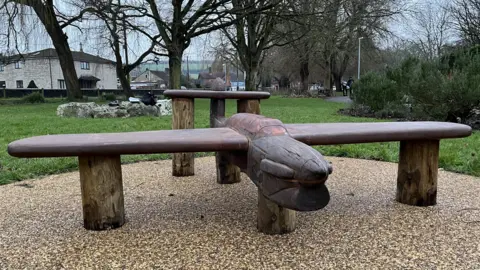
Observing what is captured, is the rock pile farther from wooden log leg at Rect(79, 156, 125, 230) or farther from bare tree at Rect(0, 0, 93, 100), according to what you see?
wooden log leg at Rect(79, 156, 125, 230)

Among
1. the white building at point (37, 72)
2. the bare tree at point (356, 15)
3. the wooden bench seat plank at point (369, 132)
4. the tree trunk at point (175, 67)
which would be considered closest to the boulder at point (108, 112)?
the tree trunk at point (175, 67)

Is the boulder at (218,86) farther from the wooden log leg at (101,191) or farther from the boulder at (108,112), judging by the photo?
the boulder at (108,112)

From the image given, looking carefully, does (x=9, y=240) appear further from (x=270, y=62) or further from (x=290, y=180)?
(x=270, y=62)

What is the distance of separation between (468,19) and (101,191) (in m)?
25.3

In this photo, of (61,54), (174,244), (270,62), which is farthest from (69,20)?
(270,62)

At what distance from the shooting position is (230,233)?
94.0 inches

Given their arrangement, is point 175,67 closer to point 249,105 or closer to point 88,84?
point 249,105

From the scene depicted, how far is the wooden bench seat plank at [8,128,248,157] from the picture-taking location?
203cm

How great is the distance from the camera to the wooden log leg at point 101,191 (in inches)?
92.0

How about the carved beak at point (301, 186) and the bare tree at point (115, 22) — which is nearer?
the carved beak at point (301, 186)

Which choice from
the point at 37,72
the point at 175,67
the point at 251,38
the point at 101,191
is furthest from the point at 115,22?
the point at 37,72

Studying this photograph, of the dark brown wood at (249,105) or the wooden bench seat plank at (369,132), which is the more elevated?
the dark brown wood at (249,105)

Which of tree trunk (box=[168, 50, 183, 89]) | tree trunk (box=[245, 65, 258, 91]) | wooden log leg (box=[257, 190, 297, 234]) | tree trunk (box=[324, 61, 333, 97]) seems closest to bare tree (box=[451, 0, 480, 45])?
tree trunk (box=[324, 61, 333, 97])

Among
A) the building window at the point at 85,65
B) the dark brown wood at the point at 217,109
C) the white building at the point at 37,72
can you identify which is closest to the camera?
the dark brown wood at the point at 217,109
